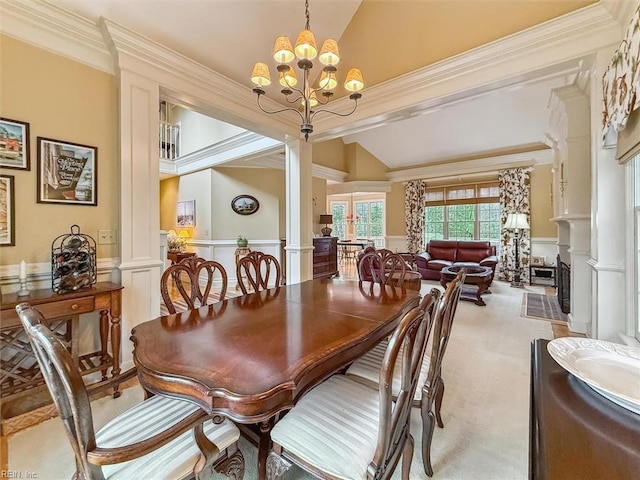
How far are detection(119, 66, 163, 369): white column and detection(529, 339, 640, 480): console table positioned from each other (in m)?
2.67

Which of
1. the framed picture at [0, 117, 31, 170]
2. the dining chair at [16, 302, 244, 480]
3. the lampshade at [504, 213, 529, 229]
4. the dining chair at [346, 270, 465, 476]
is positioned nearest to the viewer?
the dining chair at [16, 302, 244, 480]

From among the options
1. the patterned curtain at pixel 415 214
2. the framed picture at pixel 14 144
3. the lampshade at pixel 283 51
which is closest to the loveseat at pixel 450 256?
the patterned curtain at pixel 415 214

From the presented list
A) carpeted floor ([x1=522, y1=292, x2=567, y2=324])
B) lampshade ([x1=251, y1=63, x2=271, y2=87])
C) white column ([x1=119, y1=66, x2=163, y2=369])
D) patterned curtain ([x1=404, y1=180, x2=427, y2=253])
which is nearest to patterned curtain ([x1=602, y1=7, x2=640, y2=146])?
lampshade ([x1=251, y1=63, x2=271, y2=87])

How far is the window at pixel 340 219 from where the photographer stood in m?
11.6

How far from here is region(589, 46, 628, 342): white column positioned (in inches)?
80.3

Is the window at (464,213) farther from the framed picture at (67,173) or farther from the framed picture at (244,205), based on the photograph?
the framed picture at (67,173)

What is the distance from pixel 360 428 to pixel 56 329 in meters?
2.48

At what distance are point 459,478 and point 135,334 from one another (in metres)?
1.74

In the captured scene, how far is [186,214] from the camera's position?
6.92m

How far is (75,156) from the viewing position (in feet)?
7.14

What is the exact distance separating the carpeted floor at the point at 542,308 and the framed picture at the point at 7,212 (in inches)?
219

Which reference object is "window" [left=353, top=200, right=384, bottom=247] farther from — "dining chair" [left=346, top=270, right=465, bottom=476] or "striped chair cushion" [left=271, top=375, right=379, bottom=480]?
"striped chair cushion" [left=271, top=375, right=379, bottom=480]

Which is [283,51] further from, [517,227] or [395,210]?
[395,210]

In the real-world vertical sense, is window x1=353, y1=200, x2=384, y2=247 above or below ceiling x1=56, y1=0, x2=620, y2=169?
below
